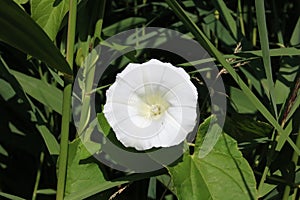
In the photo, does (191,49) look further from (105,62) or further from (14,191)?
(14,191)

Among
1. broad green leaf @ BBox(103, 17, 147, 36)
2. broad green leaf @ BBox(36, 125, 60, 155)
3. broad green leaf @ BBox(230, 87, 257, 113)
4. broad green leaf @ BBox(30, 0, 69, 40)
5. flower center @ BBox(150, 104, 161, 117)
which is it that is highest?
broad green leaf @ BBox(30, 0, 69, 40)

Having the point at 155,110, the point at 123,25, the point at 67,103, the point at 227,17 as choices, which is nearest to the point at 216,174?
the point at 155,110

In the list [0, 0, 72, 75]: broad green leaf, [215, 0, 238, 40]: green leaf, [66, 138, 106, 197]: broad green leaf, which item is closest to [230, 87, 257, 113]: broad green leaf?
[215, 0, 238, 40]: green leaf

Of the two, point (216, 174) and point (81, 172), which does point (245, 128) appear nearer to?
point (216, 174)

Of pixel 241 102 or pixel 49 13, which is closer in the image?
pixel 49 13

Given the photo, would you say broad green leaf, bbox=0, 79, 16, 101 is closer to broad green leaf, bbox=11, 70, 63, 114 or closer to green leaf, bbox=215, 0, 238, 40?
broad green leaf, bbox=11, 70, 63, 114

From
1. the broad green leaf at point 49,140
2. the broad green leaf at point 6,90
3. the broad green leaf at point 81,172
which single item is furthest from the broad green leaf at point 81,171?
the broad green leaf at point 6,90
